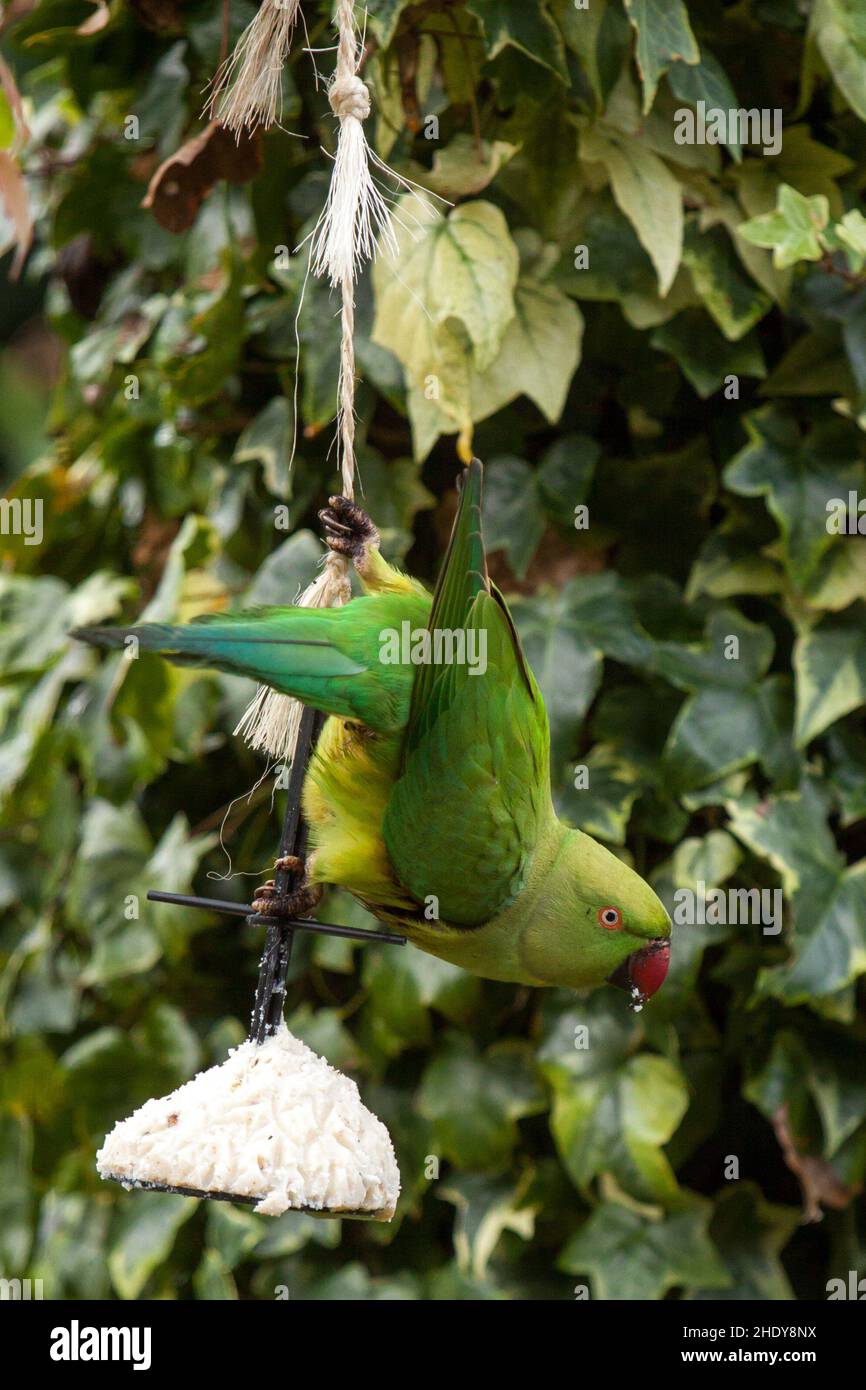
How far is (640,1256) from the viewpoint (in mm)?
2023

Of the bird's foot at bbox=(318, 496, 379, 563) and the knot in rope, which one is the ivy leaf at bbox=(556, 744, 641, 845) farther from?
the knot in rope

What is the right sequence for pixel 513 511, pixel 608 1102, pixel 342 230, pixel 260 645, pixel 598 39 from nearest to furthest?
pixel 260 645, pixel 342 230, pixel 598 39, pixel 608 1102, pixel 513 511

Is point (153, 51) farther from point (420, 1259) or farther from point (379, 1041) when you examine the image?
point (420, 1259)

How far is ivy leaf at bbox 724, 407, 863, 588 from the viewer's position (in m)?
2.03

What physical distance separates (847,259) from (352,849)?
1118 mm

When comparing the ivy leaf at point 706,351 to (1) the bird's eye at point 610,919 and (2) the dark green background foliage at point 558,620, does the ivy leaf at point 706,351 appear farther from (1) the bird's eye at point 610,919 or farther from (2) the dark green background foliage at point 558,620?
(1) the bird's eye at point 610,919

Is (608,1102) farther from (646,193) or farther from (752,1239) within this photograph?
(646,193)

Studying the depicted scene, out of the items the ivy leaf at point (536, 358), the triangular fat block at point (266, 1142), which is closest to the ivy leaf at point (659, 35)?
the ivy leaf at point (536, 358)

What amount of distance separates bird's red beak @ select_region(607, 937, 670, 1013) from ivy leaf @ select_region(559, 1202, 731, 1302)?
0.75 m

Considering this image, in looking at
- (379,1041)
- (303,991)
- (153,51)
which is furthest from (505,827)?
(153,51)

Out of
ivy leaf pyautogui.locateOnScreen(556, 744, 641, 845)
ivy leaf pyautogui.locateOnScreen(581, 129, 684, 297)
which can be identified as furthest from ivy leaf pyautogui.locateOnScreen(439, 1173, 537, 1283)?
ivy leaf pyautogui.locateOnScreen(581, 129, 684, 297)

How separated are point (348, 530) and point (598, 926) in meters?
0.51

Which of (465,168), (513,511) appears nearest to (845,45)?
(465,168)

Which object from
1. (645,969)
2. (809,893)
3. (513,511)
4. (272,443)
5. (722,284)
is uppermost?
(722,284)
